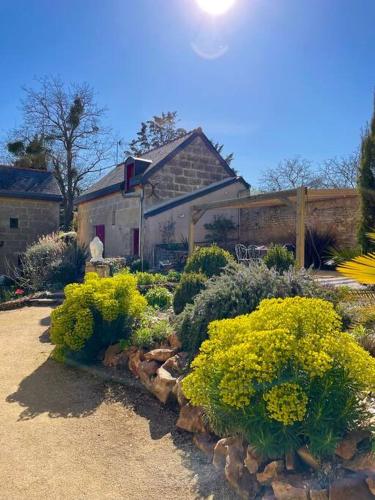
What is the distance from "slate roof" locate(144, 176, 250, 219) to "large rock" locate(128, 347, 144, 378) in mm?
8552

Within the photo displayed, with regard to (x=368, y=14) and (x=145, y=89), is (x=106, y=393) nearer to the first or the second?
(x=368, y=14)

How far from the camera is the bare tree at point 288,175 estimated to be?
25172 millimetres

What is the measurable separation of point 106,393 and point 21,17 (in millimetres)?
8399

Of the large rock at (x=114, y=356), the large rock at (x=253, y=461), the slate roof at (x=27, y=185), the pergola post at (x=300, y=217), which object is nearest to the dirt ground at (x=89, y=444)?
the large rock at (x=253, y=461)

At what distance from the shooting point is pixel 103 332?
5.12 metres

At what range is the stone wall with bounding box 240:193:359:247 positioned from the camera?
11.5 metres

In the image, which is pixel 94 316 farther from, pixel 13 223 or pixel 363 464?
pixel 13 223

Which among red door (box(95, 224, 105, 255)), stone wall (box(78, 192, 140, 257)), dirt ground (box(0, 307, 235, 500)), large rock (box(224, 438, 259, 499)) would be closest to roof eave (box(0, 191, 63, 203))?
stone wall (box(78, 192, 140, 257))

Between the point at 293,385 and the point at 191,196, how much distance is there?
39.0 ft

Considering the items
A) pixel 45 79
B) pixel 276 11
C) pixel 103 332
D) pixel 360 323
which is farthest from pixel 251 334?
pixel 45 79

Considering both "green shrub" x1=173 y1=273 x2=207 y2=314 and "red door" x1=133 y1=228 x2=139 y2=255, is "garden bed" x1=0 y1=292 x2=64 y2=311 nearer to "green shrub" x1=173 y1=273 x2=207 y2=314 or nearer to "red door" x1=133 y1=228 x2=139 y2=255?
"red door" x1=133 y1=228 x2=139 y2=255

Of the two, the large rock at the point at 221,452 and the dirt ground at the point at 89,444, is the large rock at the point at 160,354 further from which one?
the large rock at the point at 221,452

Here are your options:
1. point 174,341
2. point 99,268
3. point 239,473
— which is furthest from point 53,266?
point 239,473

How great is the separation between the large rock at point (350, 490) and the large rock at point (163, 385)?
2.01 meters
